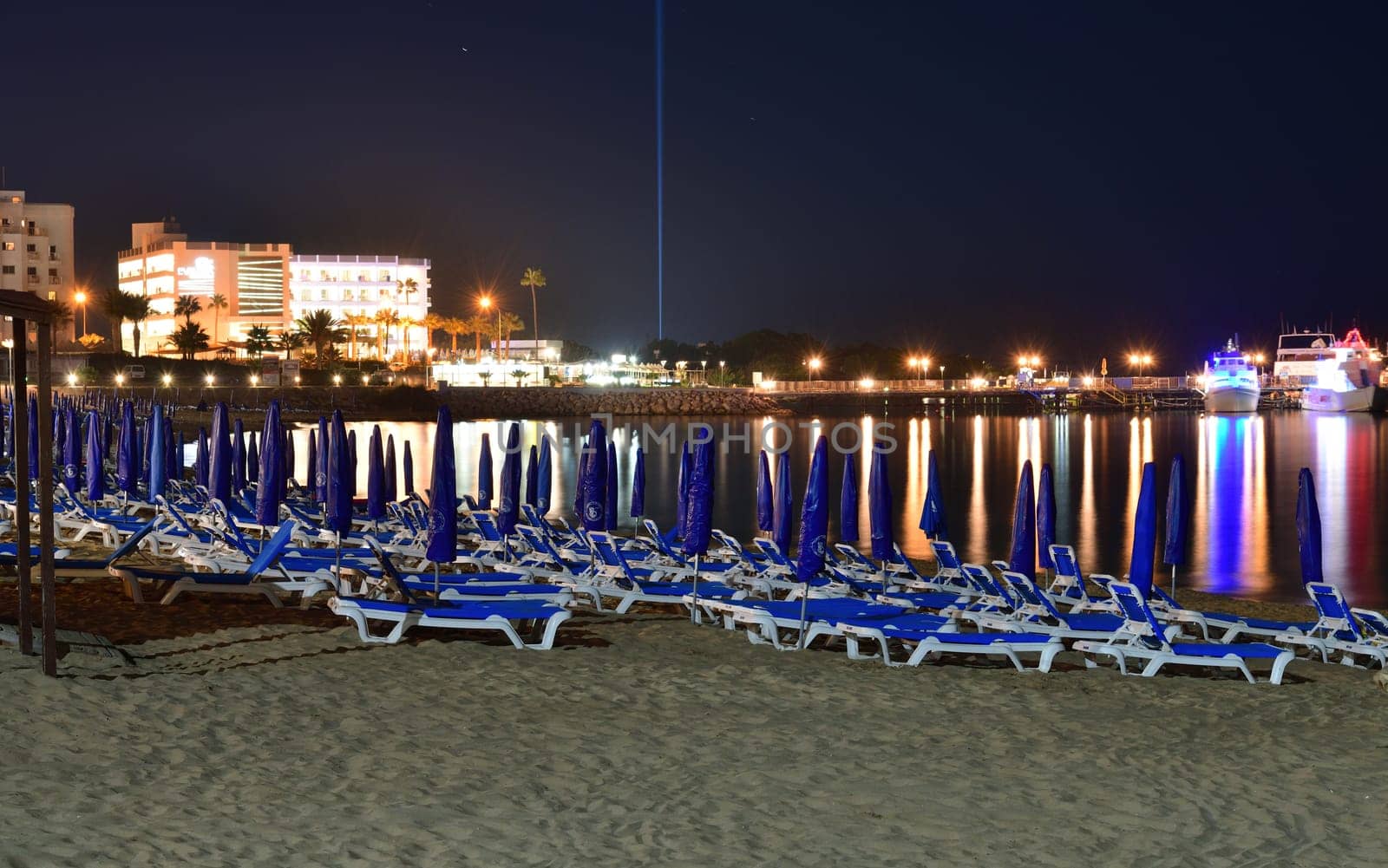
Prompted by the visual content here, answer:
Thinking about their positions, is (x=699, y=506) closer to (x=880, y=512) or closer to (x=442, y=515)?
(x=880, y=512)

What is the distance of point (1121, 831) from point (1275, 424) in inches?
3623

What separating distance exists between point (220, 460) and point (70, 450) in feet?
25.5

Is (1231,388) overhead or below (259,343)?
below

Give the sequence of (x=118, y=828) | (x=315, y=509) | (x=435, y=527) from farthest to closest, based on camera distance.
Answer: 1. (x=315, y=509)
2. (x=435, y=527)
3. (x=118, y=828)

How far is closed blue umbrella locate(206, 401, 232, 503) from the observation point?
15641 mm

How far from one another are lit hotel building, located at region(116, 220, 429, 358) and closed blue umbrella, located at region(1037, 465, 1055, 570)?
9529 cm

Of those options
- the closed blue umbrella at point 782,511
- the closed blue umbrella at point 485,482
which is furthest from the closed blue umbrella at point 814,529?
the closed blue umbrella at point 485,482

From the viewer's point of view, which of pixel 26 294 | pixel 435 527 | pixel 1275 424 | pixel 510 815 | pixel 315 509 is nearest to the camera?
pixel 510 815

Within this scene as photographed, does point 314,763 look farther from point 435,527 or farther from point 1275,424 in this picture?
point 1275,424

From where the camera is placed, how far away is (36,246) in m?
97.1

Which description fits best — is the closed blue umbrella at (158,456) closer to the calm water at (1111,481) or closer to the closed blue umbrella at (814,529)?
the closed blue umbrella at (814,529)

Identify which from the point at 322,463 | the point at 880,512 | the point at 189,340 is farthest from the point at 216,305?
the point at 880,512

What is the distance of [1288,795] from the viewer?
6.16m

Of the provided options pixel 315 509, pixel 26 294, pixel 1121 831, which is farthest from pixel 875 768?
pixel 315 509
